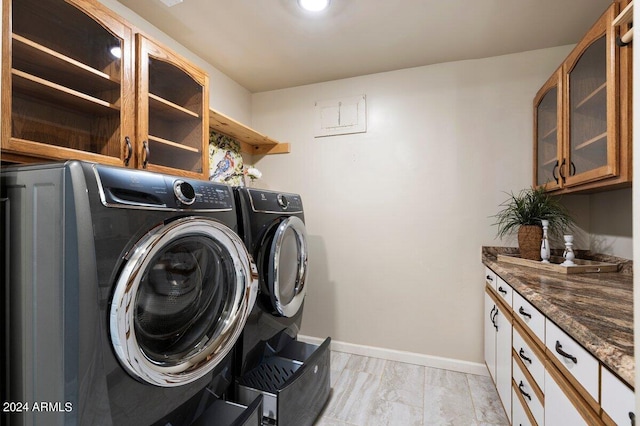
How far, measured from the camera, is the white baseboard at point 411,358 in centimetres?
227

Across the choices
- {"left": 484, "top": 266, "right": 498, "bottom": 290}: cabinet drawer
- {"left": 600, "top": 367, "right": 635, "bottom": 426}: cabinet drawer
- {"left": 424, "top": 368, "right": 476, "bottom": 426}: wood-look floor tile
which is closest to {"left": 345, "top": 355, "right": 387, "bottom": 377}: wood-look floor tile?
{"left": 424, "top": 368, "right": 476, "bottom": 426}: wood-look floor tile

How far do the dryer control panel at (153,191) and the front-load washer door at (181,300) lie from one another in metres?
0.08

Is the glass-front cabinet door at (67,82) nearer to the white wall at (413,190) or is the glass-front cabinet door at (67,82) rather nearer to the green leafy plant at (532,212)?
the white wall at (413,190)

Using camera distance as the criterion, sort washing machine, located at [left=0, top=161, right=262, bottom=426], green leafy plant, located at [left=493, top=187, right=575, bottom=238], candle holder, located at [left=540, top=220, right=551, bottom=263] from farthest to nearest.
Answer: green leafy plant, located at [left=493, top=187, right=575, bottom=238] → candle holder, located at [left=540, top=220, right=551, bottom=263] → washing machine, located at [left=0, top=161, right=262, bottom=426]

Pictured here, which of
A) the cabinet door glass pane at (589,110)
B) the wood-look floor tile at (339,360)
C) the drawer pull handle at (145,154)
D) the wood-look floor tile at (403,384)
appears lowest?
the wood-look floor tile at (339,360)

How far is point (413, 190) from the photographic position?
2447mm

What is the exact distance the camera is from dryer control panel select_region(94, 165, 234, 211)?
860 millimetres

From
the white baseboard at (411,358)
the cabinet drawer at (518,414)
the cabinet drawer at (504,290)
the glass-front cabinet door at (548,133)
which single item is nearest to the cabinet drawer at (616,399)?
the cabinet drawer at (518,414)

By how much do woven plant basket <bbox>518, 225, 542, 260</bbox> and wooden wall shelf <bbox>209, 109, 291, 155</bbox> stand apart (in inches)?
78.0

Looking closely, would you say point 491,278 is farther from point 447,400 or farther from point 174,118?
point 174,118

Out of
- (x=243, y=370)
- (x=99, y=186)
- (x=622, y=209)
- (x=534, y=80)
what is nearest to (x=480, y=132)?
(x=534, y=80)

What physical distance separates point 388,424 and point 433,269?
114 cm

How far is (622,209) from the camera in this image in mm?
1705

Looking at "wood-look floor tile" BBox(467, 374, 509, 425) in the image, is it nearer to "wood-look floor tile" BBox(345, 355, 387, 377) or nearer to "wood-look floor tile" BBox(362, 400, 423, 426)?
"wood-look floor tile" BBox(362, 400, 423, 426)
